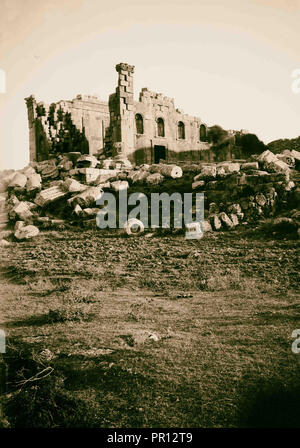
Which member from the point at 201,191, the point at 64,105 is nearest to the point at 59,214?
the point at 201,191

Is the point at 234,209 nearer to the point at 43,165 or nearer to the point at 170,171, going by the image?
the point at 170,171

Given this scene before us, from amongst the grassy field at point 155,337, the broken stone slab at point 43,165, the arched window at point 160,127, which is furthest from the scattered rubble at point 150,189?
the arched window at point 160,127

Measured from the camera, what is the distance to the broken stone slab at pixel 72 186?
14.8 metres

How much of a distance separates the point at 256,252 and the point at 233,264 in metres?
0.97

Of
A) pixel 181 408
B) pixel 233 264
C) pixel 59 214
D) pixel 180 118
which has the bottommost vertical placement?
pixel 181 408

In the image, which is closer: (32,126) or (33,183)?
(33,183)

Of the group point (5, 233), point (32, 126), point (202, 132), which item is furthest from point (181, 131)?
point (5, 233)

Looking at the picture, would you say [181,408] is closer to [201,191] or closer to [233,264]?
→ [233,264]

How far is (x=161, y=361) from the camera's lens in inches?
189

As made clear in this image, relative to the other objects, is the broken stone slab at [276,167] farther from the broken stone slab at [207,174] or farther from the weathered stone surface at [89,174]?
the weathered stone surface at [89,174]

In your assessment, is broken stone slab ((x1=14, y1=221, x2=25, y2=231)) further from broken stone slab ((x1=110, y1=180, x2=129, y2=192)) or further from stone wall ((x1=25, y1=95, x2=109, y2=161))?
stone wall ((x1=25, y1=95, x2=109, y2=161))

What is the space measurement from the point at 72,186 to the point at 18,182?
3.09m

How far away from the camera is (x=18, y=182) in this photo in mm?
16438

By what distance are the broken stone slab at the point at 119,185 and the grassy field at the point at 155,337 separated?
4.74 m
